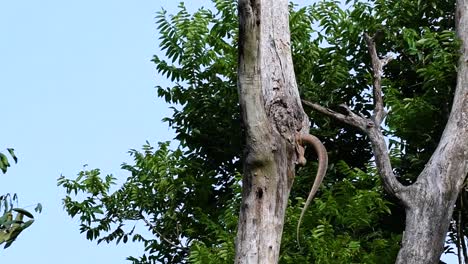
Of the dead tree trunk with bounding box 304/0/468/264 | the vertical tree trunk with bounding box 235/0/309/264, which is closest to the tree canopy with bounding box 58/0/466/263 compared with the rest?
the dead tree trunk with bounding box 304/0/468/264

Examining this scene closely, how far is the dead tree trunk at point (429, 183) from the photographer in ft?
40.6

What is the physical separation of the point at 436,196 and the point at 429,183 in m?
0.18

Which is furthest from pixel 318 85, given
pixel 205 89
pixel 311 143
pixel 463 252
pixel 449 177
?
pixel 311 143

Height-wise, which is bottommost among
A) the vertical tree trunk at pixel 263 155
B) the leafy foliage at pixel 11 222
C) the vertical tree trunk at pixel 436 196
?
the leafy foliage at pixel 11 222

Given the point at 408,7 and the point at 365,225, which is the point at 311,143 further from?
the point at 408,7

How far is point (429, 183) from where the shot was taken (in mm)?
12617

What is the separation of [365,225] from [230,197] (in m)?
2.23

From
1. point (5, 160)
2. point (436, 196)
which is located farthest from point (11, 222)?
point (436, 196)

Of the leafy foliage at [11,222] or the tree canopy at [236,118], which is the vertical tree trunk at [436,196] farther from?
the leafy foliage at [11,222]

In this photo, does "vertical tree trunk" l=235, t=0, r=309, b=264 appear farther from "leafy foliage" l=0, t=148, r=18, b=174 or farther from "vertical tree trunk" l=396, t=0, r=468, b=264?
"vertical tree trunk" l=396, t=0, r=468, b=264

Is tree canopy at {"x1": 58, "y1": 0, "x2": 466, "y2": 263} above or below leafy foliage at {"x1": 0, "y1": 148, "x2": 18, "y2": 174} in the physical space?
above

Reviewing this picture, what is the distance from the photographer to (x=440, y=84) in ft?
48.9

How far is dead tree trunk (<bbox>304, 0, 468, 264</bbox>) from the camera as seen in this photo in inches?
487

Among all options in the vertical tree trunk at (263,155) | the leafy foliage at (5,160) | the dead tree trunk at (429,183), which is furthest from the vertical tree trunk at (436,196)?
the leafy foliage at (5,160)
